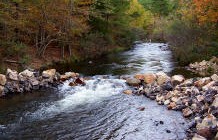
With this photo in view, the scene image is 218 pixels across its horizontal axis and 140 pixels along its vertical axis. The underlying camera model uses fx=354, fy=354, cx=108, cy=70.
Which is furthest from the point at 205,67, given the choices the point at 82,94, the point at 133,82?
the point at 82,94

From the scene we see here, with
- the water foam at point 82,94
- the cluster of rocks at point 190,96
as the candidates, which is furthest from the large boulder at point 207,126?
the water foam at point 82,94

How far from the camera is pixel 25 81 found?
2753 centimetres

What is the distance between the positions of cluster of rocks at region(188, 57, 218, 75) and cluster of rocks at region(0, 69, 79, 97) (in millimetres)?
13008

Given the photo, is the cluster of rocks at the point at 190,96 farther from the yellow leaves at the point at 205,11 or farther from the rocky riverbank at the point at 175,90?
the yellow leaves at the point at 205,11

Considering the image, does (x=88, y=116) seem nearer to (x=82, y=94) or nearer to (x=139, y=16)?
(x=82, y=94)

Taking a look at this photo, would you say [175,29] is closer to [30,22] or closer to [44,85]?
[30,22]

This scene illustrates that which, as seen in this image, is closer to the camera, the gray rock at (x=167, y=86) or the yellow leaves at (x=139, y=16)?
the gray rock at (x=167, y=86)

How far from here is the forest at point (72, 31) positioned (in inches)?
1369

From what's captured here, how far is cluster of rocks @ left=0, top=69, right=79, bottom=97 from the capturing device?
26141 millimetres

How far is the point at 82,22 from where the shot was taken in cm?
4559

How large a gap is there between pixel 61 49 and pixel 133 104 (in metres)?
24.5

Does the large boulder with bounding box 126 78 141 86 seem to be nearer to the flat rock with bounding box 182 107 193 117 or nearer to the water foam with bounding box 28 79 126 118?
the water foam with bounding box 28 79 126 118

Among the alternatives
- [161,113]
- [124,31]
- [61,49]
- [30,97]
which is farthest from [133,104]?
[124,31]

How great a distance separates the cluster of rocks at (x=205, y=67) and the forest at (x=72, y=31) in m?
1.32
